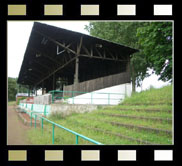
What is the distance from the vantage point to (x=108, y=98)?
1188cm

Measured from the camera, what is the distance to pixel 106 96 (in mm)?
12062

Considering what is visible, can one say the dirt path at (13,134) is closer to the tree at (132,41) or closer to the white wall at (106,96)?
the white wall at (106,96)

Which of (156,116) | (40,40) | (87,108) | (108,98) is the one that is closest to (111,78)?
(108,98)

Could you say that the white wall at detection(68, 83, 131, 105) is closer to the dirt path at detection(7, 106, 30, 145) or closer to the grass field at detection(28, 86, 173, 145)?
A: the grass field at detection(28, 86, 173, 145)

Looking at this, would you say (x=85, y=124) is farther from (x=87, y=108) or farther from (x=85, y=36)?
(x=85, y=36)

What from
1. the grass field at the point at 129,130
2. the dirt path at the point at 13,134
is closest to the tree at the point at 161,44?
the grass field at the point at 129,130

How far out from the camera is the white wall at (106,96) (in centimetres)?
1142

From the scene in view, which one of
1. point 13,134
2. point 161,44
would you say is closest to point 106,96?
point 161,44

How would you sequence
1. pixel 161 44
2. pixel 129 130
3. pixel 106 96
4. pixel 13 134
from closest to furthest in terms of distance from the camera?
pixel 13 134, pixel 129 130, pixel 161 44, pixel 106 96

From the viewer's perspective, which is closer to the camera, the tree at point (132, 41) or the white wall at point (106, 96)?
the tree at point (132, 41)

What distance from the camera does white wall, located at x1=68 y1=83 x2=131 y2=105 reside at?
11422 millimetres

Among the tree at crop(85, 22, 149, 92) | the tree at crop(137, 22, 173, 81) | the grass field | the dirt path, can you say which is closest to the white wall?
the tree at crop(85, 22, 149, 92)

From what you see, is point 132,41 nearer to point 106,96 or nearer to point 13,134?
point 106,96
